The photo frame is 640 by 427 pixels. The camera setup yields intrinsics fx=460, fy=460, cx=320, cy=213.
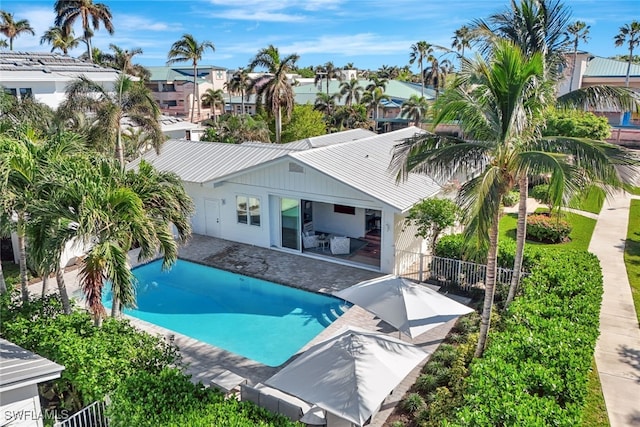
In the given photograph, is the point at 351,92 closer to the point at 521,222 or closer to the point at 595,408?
the point at 521,222

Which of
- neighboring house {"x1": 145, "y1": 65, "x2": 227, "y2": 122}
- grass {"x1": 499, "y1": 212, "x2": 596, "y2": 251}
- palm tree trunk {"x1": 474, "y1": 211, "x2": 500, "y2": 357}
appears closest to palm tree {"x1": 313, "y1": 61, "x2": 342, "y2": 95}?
neighboring house {"x1": 145, "y1": 65, "x2": 227, "y2": 122}

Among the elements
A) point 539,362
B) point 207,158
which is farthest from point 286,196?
point 539,362

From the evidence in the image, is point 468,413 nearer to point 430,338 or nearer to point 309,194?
point 430,338

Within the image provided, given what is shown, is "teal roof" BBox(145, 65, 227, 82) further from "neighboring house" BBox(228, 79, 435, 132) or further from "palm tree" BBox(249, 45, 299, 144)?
"palm tree" BBox(249, 45, 299, 144)

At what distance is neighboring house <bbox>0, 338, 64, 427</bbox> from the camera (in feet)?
23.0

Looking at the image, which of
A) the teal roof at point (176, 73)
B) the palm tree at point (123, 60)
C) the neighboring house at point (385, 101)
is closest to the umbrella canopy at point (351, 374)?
the neighboring house at point (385, 101)

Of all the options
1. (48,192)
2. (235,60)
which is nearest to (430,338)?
(48,192)

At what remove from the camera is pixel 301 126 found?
145 feet

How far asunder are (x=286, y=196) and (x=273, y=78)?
20.5 m

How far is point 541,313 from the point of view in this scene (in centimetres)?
1080

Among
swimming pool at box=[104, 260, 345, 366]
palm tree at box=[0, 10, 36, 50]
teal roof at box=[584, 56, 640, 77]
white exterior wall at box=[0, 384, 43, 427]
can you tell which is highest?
palm tree at box=[0, 10, 36, 50]

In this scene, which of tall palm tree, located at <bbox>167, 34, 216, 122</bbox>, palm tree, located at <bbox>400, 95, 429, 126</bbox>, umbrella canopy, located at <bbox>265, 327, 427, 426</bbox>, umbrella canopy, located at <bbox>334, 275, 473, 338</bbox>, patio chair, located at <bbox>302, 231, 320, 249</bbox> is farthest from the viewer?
tall palm tree, located at <bbox>167, 34, 216, 122</bbox>

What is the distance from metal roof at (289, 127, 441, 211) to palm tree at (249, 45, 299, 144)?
16.1 meters

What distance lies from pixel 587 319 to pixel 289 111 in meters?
32.4
